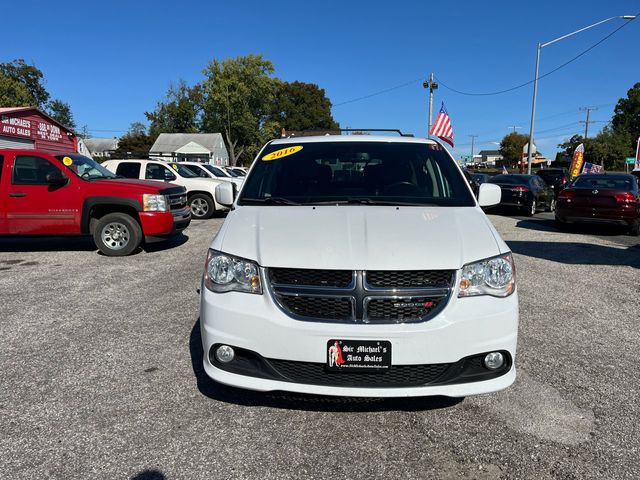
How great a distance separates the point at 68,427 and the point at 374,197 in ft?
8.31

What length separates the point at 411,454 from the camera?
2.58 meters

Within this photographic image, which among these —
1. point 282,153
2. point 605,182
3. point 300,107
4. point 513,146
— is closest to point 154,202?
point 282,153

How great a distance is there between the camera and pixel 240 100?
6806 cm

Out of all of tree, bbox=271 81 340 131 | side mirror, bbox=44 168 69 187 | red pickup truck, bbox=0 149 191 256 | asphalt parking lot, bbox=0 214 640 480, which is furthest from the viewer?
tree, bbox=271 81 340 131

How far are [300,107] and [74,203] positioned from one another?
83425 mm

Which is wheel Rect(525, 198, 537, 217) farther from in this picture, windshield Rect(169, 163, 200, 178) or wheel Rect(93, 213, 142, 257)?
wheel Rect(93, 213, 142, 257)

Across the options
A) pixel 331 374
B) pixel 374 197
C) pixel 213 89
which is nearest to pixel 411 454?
pixel 331 374

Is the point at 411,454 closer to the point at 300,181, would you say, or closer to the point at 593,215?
the point at 300,181

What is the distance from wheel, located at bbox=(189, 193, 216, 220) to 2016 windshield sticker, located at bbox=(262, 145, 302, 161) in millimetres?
10354

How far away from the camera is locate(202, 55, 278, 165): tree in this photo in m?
67.5

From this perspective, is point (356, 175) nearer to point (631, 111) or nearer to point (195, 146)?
point (195, 146)

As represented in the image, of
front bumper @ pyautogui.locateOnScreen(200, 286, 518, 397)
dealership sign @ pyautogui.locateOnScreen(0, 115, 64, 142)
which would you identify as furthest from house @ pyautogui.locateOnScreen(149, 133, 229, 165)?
front bumper @ pyautogui.locateOnScreen(200, 286, 518, 397)

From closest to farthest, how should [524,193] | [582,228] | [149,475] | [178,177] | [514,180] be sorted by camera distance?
[149,475], [582,228], [178,177], [524,193], [514,180]

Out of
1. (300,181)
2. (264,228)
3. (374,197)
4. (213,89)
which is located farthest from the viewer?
(213,89)
